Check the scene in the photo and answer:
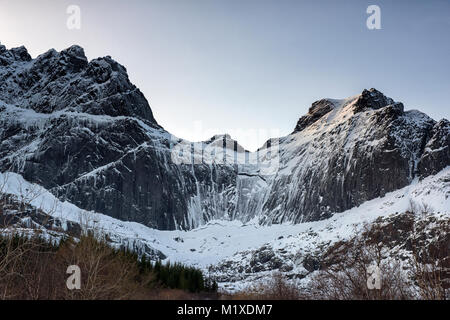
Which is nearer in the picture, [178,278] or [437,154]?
[178,278]

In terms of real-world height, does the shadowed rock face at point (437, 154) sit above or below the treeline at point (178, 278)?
above

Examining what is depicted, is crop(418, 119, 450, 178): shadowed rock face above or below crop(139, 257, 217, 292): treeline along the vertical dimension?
above

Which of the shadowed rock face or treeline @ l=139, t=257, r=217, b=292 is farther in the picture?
the shadowed rock face

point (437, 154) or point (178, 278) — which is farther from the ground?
point (437, 154)

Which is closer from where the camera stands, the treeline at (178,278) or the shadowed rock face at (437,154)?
the treeline at (178,278)

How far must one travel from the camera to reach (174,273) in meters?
65.8
